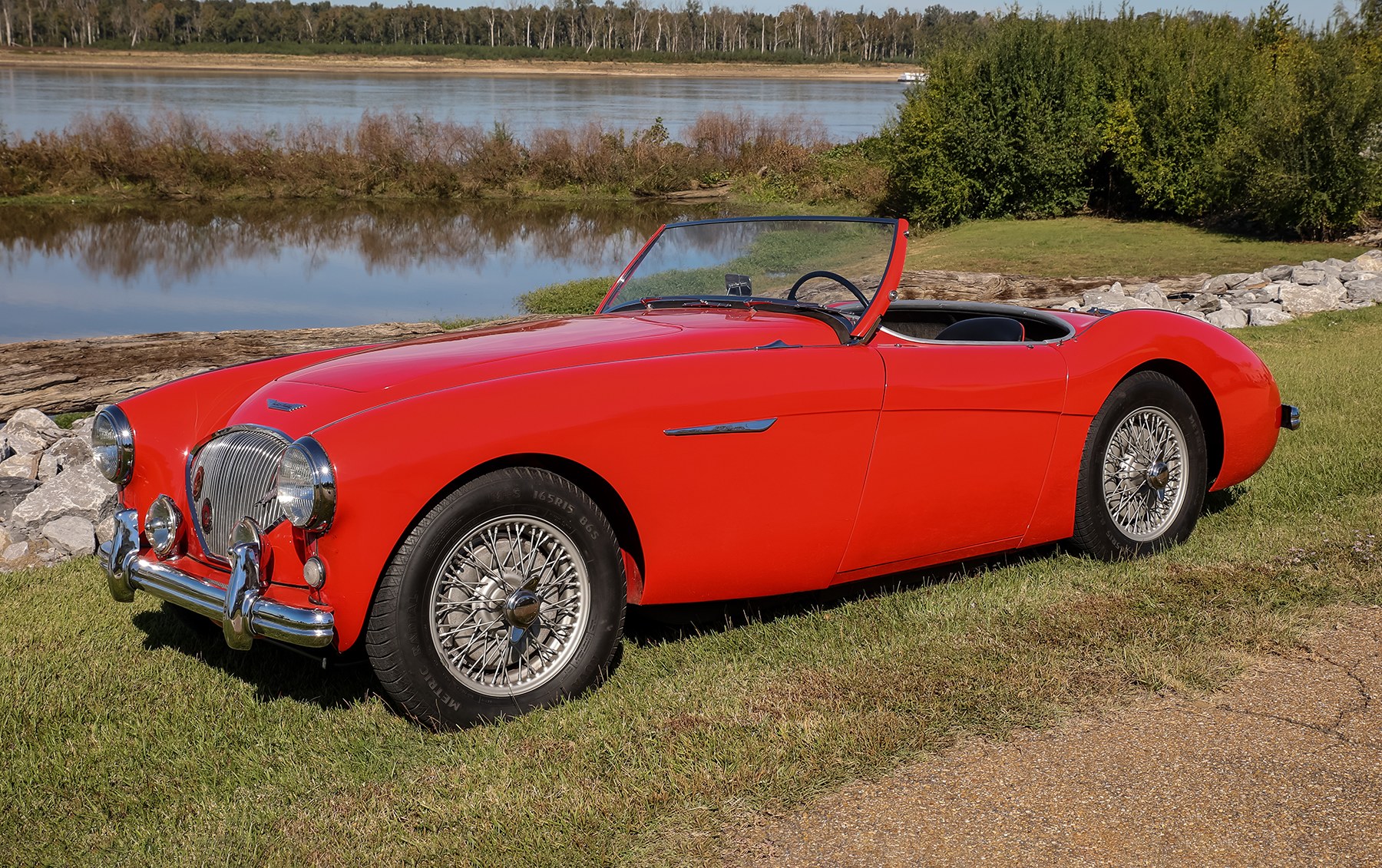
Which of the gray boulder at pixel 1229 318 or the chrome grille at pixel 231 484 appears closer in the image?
the chrome grille at pixel 231 484

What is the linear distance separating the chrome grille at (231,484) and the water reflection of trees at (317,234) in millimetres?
17116

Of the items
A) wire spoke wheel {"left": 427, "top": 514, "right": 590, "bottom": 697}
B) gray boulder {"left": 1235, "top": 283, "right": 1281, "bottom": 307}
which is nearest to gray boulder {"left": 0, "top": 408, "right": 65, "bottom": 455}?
wire spoke wheel {"left": 427, "top": 514, "right": 590, "bottom": 697}

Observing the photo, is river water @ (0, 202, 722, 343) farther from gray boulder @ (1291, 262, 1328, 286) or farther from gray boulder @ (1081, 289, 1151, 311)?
gray boulder @ (1291, 262, 1328, 286)

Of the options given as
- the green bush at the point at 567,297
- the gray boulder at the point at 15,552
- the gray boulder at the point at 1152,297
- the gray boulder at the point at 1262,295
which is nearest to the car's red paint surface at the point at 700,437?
the gray boulder at the point at 15,552

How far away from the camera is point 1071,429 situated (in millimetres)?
4668

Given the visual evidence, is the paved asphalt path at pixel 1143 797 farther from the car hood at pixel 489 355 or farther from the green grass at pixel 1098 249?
the green grass at pixel 1098 249

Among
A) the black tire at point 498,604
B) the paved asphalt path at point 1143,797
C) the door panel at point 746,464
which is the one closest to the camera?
the paved asphalt path at point 1143,797

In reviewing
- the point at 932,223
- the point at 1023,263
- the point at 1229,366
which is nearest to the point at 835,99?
the point at 932,223

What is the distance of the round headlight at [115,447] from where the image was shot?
4156 mm

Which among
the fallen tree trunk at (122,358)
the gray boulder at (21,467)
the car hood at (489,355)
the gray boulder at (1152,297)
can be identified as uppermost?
the car hood at (489,355)

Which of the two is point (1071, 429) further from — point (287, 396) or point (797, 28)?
point (797, 28)

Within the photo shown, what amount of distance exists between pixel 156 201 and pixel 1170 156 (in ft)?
79.0

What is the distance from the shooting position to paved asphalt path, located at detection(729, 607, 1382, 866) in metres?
2.81

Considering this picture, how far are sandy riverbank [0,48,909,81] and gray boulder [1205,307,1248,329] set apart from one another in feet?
309
